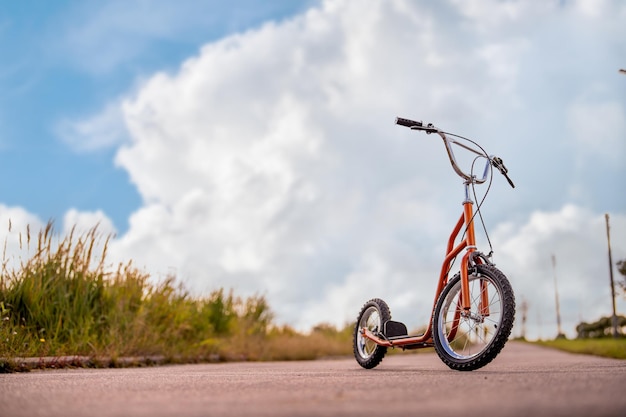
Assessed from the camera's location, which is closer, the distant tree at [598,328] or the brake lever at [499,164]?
the brake lever at [499,164]

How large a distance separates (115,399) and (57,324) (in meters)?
7.20

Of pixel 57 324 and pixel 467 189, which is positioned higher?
pixel 467 189

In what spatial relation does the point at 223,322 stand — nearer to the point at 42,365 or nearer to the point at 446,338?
the point at 42,365

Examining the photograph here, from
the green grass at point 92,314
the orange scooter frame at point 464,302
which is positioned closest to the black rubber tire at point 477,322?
the orange scooter frame at point 464,302

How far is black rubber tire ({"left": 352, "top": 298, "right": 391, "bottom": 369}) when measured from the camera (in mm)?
7282

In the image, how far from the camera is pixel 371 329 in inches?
297

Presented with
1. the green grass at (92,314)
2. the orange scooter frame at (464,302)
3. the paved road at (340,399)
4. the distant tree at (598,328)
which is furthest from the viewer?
the distant tree at (598,328)

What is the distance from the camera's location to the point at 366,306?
779 cm

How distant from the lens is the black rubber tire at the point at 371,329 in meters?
7.28

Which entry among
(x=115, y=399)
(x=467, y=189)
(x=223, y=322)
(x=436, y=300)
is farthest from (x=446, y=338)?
(x=223, y=322)

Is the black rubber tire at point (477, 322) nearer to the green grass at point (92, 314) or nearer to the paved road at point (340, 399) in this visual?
the paved road at point (340, 399)

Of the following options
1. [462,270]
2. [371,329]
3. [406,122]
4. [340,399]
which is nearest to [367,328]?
[371,329]

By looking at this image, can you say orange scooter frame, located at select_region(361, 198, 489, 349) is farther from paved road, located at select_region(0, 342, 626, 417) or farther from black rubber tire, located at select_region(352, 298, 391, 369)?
paved road, located at select_region(0, 342, 626, 417)

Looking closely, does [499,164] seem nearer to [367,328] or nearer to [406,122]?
[406,122]
